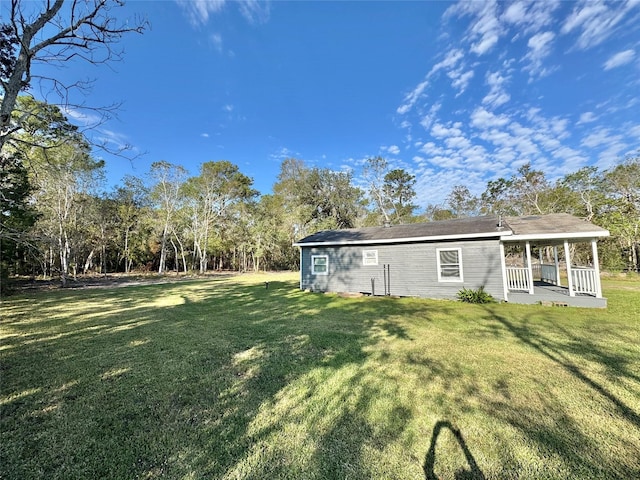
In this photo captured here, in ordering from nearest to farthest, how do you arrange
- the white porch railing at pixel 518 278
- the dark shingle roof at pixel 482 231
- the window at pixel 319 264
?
1. the dark shingle roof at pixel 482 231
2. the white porch railing at pixel 518 278
3. the window at pixel 319 264

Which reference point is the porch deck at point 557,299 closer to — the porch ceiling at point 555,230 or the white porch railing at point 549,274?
the porch ceiling at point 555,230

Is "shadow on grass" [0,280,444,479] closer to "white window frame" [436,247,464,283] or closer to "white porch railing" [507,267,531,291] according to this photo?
"white window frame" [436,247,464,283]

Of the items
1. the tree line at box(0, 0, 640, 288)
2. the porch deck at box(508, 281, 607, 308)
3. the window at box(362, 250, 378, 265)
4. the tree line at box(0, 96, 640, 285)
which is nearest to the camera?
the tree line at box(0, 0, 640, 288)

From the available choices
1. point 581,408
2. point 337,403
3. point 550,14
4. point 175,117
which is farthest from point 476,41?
point 175,117

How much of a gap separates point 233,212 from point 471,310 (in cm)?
2696

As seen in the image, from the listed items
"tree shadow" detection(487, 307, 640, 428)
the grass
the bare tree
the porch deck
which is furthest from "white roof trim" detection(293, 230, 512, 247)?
the bare tree

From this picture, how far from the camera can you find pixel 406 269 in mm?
10461

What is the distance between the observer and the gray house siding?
898 cm

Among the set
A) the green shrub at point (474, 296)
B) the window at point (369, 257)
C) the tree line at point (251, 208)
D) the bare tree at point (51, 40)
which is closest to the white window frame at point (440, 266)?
the green shrub at point (474, 296)

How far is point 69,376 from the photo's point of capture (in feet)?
11.6

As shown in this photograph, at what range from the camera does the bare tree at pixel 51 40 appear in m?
3.64

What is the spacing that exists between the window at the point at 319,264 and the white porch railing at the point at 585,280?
8.56 meters

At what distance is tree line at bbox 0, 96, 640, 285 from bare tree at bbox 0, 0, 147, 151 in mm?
12885

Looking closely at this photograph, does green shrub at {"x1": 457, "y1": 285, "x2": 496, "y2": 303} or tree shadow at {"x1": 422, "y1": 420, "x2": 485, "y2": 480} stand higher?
green shrub at {"x1": 457, "y1": 285, "x2": 496, "y2": 303}
